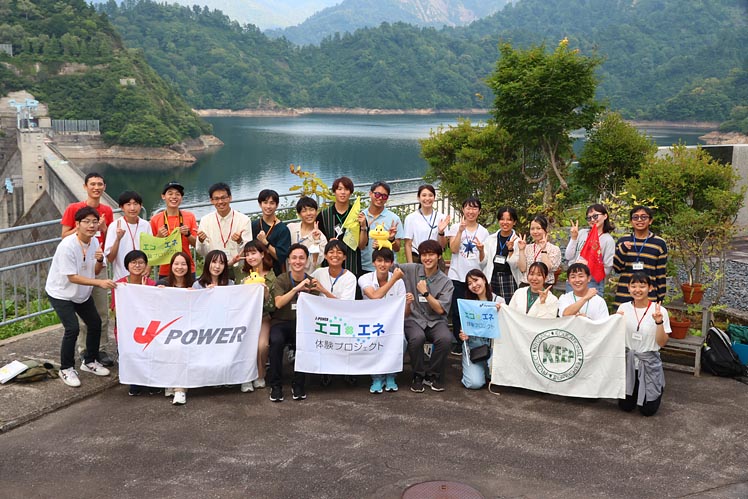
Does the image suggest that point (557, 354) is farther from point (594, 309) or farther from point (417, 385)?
point (417, 385)

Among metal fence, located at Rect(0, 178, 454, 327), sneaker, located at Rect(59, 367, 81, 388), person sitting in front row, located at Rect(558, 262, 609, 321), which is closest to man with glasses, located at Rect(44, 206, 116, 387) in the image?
sneaker, located at Rect(59, 367, 81, 388)

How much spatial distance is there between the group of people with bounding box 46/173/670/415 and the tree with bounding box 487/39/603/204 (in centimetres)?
382

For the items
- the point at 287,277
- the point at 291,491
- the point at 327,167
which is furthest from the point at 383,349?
the point at 327,167

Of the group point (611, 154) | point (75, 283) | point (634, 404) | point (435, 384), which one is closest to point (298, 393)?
point (435, 384)

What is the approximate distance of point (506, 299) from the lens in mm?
7789

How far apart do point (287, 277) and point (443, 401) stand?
1.93 metres

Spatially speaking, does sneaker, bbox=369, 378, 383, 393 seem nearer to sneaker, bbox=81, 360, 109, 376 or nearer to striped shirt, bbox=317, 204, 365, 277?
striped shirt, bbox=317, 204, 365, 277

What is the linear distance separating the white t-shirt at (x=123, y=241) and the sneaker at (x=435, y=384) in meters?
3.17

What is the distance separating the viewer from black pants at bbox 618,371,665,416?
6504 mm

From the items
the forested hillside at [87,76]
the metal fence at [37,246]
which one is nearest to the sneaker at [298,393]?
the metal fence at [37,246]

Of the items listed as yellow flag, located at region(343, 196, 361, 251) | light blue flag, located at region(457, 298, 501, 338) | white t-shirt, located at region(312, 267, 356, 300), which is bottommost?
light blue flag, located at region(457, 298, 501, 338)

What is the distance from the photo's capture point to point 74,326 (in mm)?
6859

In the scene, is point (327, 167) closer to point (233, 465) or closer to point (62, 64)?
point (62, 64)

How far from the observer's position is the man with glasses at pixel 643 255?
7.34 m
